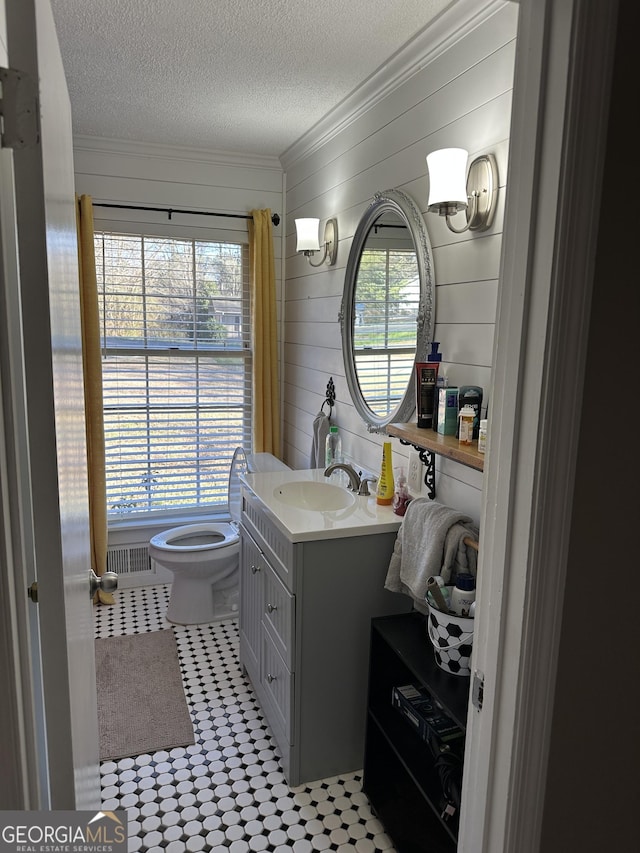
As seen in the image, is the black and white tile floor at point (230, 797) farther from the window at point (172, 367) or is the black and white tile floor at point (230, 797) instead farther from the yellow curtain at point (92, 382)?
the window at point (172, 367)

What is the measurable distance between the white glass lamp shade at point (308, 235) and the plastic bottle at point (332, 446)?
0.89 meters

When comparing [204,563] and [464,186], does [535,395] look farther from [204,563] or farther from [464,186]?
[204,563]

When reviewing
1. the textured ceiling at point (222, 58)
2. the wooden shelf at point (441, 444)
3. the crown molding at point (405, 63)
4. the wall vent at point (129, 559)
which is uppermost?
the textured ceiling at point (222, 58)

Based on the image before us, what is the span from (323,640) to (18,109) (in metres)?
1.73

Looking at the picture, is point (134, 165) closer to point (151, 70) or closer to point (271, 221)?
point (271, 221)

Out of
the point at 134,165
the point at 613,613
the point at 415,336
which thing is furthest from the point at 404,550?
the point at 134,165

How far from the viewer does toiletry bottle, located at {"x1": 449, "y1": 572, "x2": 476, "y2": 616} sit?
63.6 inches

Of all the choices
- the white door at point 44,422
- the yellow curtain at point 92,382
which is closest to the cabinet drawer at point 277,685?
the white door at point 44,422

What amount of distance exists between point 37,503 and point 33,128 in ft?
1.77

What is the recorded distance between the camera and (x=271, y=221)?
11.8 feet

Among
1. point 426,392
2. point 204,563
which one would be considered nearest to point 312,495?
point 426,392

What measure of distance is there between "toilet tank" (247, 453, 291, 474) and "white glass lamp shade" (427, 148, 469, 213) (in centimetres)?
175

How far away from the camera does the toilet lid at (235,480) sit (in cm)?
345

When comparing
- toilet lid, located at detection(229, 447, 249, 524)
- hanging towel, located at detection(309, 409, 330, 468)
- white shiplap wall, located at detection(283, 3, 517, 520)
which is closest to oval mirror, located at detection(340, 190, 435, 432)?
white shiplap wall, located at detection(283, 3, 517, 520)
